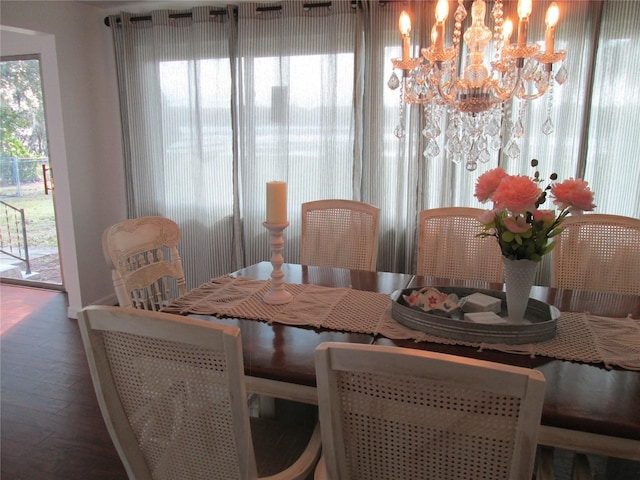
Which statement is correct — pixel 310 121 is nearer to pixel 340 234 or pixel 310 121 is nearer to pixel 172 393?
pixel 340 234

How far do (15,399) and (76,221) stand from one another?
1541 millimetres

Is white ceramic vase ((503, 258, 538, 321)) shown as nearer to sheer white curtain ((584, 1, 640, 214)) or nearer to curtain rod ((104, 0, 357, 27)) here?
sheer white curtain ((584, 1, 640, 214))

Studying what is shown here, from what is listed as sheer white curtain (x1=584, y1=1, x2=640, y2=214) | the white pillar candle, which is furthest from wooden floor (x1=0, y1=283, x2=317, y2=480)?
sheer white curtain (x1=584, y1=1, x2=640, y2=214)

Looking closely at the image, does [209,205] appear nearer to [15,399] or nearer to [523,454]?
[15,399]

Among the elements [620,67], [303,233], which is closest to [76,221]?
[303,233]

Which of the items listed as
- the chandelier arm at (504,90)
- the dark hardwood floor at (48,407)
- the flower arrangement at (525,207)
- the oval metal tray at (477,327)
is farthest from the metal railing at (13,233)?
the flower arrangement at (525,207)

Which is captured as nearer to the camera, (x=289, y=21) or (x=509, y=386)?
(x=509, y=386)

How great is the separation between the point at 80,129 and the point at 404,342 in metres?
3.30

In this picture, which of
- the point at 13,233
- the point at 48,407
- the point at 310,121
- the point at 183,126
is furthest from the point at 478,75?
the point at 13,233

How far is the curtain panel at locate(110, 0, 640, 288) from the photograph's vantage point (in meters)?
2.80

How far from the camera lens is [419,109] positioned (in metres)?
3.07

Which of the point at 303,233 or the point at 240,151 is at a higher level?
the point at 240,151

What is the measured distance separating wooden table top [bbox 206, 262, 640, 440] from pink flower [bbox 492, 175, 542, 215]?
17.3 inches

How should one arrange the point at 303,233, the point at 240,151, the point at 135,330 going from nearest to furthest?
the point at 135,330 → the point at 303,233 → the point at 240,151
